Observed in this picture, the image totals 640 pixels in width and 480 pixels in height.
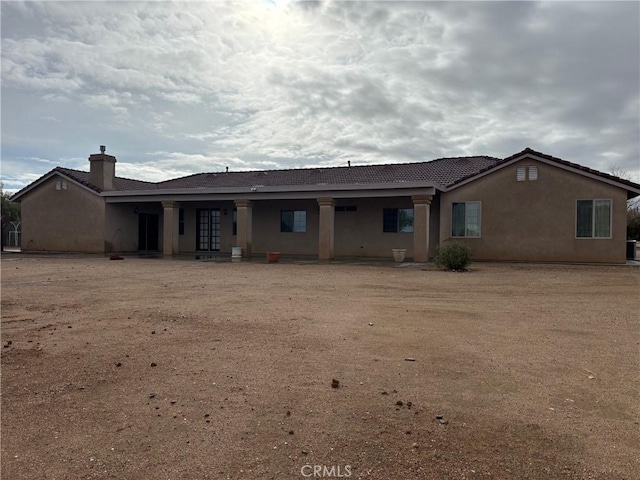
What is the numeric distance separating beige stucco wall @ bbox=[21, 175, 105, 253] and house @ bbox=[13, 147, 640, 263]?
54 millimetres

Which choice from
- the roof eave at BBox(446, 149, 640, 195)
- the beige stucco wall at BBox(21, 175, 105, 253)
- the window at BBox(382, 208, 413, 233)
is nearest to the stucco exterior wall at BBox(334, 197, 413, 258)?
the window at BBox(382, 208, 413, 233)

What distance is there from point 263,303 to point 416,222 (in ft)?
34.5

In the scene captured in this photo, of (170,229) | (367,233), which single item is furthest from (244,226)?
(367,233)

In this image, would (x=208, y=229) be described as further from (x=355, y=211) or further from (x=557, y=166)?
(x=557, y=166)

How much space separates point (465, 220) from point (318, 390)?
15.8m

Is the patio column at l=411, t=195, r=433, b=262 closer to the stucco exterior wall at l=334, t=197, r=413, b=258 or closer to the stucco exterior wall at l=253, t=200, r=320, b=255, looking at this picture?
the stucco exterior wall at l=334, t=197, r=413, b=258

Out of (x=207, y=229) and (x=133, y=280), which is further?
(x=207, y=229)

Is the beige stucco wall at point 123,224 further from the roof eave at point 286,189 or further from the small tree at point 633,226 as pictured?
the small tree at point 633,226

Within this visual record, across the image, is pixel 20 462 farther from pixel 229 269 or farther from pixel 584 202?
pixel 584 202

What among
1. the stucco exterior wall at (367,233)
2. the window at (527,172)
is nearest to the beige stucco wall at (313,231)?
the stucco exterior wall at (367,233)

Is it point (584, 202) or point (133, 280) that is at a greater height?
point (584, 202)

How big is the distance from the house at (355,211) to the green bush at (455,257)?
2.72 m

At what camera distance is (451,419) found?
3.55 m

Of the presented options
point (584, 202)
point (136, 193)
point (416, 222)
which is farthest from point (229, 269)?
point (584, 202)
